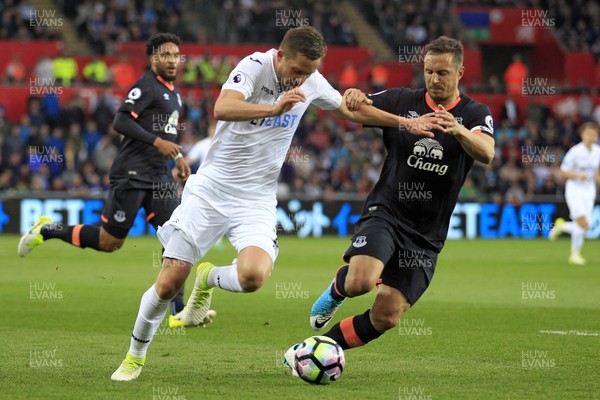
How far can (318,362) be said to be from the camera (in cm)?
684

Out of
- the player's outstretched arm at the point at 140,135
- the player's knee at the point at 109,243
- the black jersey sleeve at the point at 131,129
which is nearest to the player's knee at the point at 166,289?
the player's outstretched arm at the point at 140,135

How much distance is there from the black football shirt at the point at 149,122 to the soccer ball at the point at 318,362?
13.3 ft

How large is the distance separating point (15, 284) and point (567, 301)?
6.41 m

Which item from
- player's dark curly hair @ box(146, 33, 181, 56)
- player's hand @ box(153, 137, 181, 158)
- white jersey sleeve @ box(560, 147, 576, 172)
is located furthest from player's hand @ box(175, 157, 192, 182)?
white jersey sleeve @ box(560, 147, 576, 172)

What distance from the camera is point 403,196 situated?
752 cm

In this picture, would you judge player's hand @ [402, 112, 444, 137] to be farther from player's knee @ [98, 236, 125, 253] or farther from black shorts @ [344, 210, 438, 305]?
player's knee @ [98, 236, 125, 253]

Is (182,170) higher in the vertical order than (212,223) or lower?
lower

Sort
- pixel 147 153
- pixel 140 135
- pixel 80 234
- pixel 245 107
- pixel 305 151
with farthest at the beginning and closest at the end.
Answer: pixel 305 151 → pixel 80 234 → pixel 147 153 → pixel 140 135 → pixel 245 107

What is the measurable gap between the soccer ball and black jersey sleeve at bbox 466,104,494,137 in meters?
1.74

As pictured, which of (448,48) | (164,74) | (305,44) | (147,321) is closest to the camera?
(305,44)

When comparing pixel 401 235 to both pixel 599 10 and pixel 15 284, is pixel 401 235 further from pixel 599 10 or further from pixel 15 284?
pixel 599 10

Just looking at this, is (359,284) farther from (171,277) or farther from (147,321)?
(147,321)

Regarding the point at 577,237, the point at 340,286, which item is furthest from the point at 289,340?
the point at 577,237

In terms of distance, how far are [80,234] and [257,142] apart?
14.6 feet
